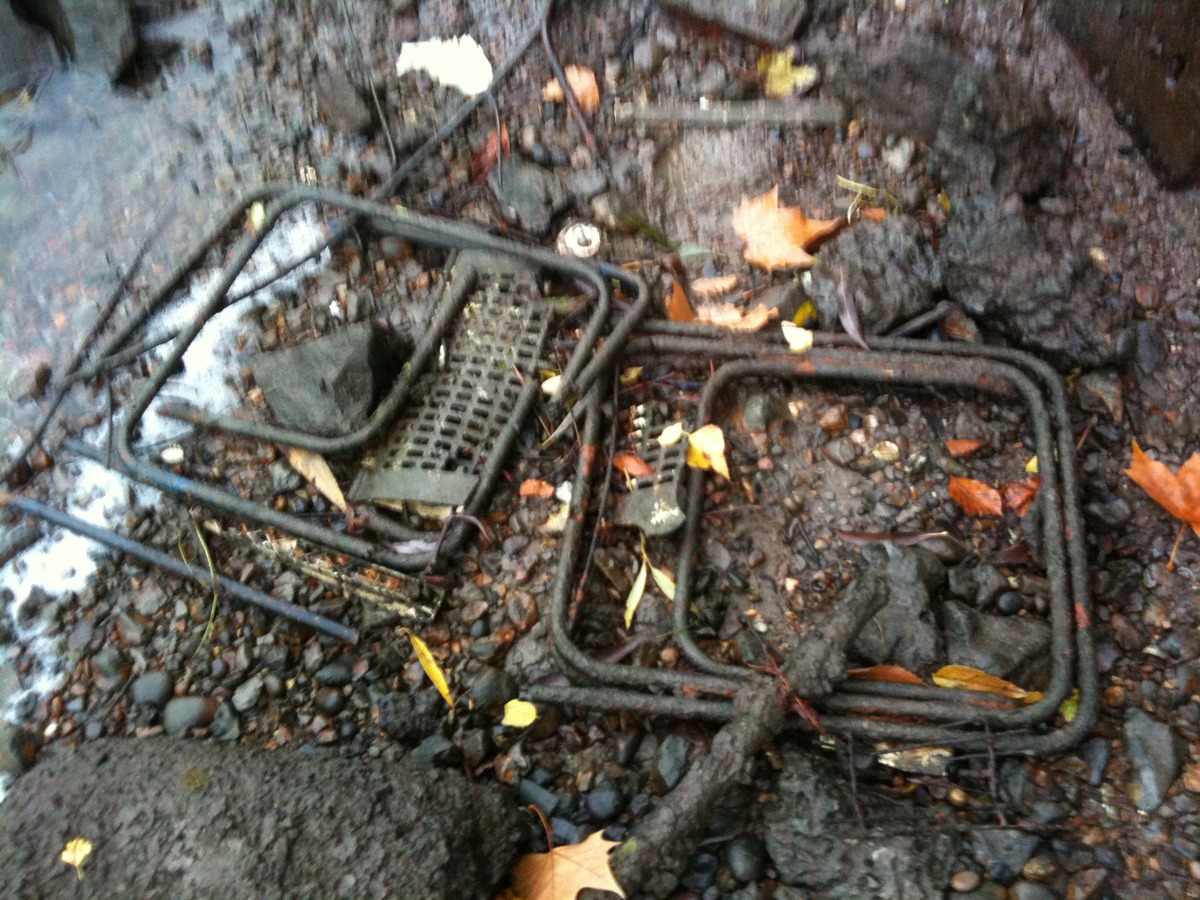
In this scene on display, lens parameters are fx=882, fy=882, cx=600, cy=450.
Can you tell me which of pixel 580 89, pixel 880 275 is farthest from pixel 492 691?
pixel 580 89

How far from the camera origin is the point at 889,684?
2430 mm

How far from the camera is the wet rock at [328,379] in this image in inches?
112

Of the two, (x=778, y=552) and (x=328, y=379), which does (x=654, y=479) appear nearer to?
(x=778, y=552)

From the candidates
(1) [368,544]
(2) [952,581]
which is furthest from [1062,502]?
(1) [368,544]

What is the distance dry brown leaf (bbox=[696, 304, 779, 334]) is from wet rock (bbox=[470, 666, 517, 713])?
4.38ft

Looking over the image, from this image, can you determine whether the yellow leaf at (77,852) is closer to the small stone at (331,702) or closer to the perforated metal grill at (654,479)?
the small stone at (331,702)

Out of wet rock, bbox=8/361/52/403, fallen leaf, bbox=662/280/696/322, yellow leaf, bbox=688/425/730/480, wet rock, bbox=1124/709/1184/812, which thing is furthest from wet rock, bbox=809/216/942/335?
wet rock, bbox=8/361/52/403

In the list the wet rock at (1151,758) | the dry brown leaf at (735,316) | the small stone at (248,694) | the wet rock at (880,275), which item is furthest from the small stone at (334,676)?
the wet rock at (1151,758)

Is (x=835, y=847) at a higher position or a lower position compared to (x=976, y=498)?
lower

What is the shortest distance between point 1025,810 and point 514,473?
175 centimetres

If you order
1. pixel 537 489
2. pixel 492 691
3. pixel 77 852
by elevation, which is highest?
pixel 537 489

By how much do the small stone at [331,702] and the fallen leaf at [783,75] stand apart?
2.63 meters

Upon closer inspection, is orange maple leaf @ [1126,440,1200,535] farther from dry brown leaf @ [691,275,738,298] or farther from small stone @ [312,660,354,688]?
small stone @ [312,660,354,688]

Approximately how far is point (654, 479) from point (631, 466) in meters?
0.10
